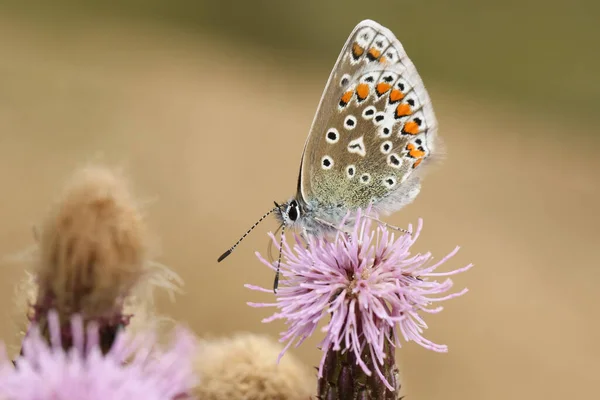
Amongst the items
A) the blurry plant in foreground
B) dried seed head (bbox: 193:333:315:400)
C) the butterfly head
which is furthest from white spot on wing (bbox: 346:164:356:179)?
the blurry plant in foreground

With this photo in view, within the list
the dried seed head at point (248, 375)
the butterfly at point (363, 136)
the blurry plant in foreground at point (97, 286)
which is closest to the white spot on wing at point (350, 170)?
the butterfly at point (363, 136)

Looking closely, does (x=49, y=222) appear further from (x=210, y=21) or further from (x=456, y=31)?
(x=456, y=31)

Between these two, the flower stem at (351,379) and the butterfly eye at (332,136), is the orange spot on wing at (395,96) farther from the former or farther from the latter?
the flower stem at (351,379)

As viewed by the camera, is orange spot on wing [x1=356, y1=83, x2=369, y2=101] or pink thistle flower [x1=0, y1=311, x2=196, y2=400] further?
orange spot on wing [x1=356, y1=83, x2=369, y2=101]

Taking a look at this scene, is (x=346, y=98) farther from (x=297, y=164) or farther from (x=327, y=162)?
(x=297, y=164)

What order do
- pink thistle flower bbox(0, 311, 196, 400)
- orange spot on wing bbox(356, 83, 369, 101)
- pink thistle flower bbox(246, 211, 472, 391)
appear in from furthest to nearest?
orange spot on wing bbox(356, 83, 369, 101), pink thistle flower bbox(246, 211, 472, 391), pink thistle flower bbox(0, 311, 196, 400)

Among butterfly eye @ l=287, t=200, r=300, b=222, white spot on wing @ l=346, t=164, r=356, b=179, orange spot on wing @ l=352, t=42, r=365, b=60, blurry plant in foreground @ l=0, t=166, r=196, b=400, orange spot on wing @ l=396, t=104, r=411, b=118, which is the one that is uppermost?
orange spot on wing @ l=352, t=42, r=365, b=60

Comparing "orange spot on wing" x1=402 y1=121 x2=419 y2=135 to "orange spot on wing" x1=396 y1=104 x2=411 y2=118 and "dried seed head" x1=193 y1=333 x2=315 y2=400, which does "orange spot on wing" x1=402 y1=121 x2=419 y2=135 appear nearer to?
"orange spot on wing" x1=396 y1=104 x2=411 y2=118

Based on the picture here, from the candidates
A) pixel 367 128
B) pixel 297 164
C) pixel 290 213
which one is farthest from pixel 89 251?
pixel 297 164
